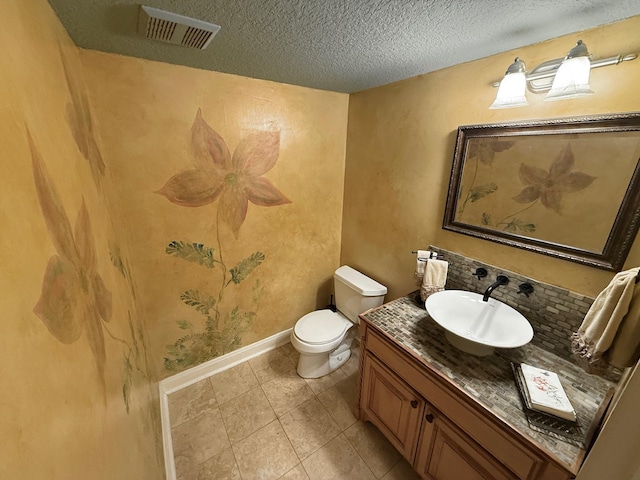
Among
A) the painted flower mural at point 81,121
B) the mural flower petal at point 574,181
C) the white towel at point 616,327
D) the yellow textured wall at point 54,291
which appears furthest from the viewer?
the mural flower petal at point 574,181

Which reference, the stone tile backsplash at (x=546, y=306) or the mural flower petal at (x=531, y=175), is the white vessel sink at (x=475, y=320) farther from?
the mural flower petal at (x=531, y=175)

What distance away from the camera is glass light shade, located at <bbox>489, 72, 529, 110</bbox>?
1068 millimetres

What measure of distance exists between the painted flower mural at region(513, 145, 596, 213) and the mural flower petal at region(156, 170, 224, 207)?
1.70 meters

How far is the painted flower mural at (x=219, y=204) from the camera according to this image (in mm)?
1560

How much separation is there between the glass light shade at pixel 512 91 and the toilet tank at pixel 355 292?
1324 millimetres

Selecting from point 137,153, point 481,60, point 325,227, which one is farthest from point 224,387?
point 481,60

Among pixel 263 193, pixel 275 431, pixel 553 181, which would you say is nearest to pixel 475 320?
pixel 553 181

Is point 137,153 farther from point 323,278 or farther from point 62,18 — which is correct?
point 323,278

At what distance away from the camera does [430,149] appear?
1546 mm

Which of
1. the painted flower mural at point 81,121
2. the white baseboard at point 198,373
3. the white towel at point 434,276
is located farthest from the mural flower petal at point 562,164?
the white baseboard at point 198,373

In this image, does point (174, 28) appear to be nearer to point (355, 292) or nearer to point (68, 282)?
point (68, 282)

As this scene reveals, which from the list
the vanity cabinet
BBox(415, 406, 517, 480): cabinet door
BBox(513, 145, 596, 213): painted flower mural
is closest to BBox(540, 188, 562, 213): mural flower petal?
BBox(513, 145, 596, 213): painted flower mural

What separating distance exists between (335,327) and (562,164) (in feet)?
5.29

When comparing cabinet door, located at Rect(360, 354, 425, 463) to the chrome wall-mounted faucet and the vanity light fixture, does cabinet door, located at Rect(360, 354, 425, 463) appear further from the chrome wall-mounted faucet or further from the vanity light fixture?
the vanity light fixture
